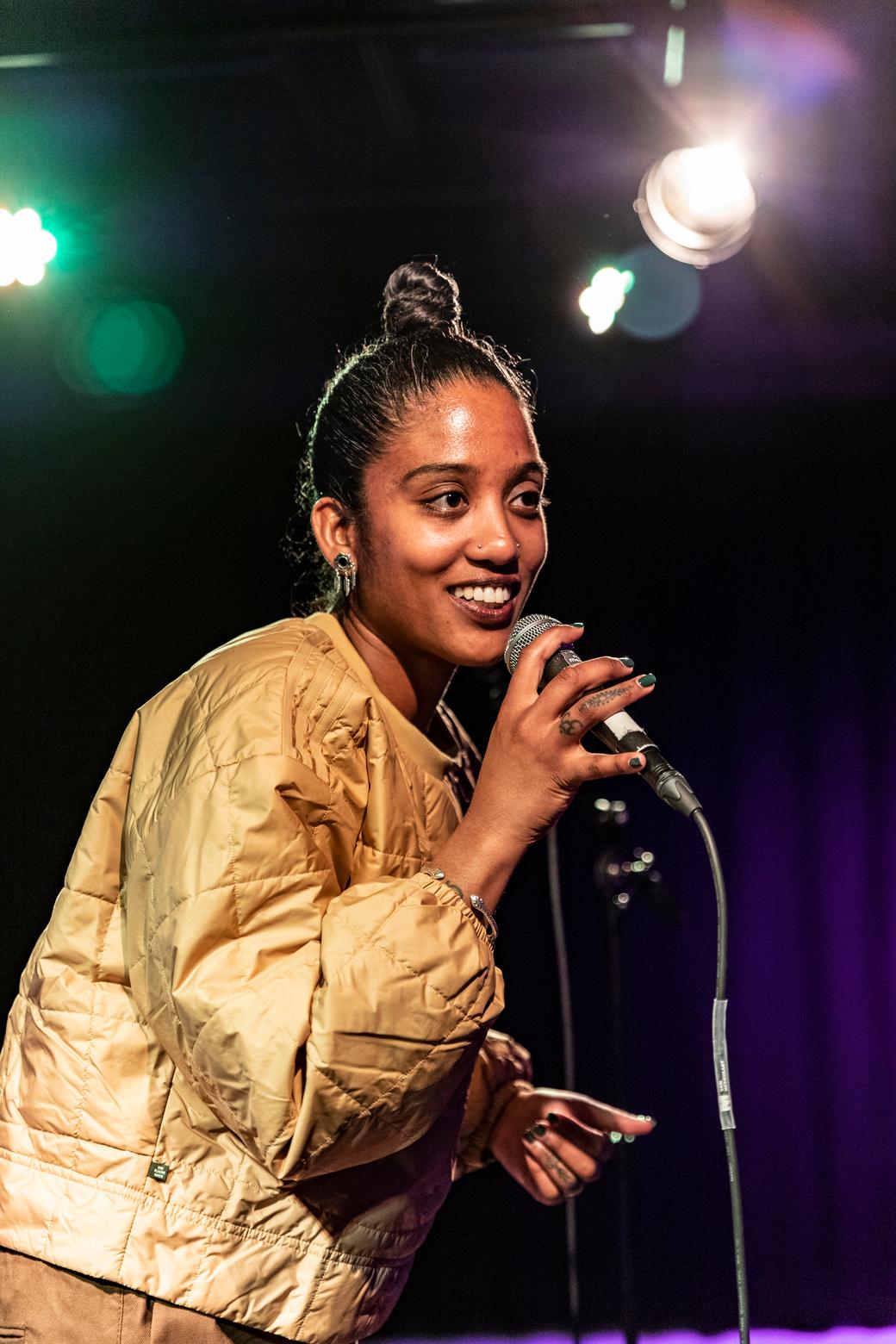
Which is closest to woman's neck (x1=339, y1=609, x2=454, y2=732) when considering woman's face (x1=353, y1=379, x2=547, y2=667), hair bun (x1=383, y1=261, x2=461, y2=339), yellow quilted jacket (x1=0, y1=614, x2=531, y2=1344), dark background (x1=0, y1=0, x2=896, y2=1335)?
woman's face (x1=353, y1=379, x2=547, y2=667)

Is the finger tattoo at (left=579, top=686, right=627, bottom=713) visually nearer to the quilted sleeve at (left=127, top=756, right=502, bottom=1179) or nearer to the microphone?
the microphone

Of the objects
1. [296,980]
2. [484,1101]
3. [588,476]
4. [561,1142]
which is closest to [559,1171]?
[561,1142]

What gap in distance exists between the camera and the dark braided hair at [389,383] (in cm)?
152

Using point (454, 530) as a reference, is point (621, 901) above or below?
below

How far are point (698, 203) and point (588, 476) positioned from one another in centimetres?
71

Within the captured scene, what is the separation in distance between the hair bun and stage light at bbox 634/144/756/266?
0.99m

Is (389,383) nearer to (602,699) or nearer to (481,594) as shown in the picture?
(481,594)

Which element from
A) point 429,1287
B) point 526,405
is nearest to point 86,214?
point 526,405

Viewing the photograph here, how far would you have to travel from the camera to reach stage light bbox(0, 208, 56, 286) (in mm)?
2502

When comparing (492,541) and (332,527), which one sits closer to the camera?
(492,541)

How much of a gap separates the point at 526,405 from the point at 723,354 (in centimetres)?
160

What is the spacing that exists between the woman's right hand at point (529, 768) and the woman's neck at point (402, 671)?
330mm

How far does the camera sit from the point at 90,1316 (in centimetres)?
116

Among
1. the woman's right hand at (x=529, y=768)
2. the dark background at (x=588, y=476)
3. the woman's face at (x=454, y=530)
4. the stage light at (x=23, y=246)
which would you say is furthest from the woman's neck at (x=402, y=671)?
the stage light at (x=23, y=246)
